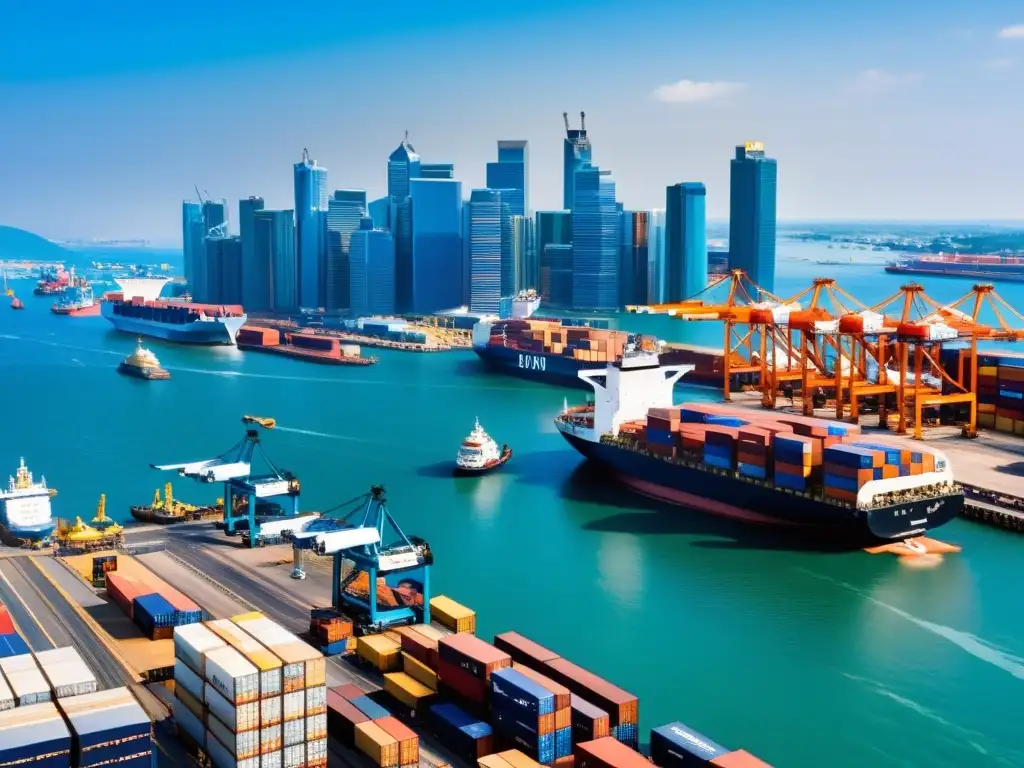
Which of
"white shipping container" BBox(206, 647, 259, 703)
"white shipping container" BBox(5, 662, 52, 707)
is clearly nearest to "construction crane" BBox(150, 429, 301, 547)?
"white shipping container" BBox(5, 662, 52, 707)

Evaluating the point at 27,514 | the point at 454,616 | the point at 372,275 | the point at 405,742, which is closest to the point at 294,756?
the point at 405,742

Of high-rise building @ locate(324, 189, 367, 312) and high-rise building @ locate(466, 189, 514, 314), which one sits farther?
high-rise building @ locate(324, 189, 367, 312)

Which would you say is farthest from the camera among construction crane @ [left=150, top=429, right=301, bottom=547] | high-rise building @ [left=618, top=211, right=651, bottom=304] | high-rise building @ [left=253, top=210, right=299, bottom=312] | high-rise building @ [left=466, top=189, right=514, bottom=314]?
high-rise building @ [left=253, top=210, right=299, bottom=312]

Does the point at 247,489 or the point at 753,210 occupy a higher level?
the point at 753,210

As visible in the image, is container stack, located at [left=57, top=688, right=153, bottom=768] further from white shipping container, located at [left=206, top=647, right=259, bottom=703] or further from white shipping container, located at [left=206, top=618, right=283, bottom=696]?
white shipping container, located at [left=206, top=618, right=283, bottom=696]

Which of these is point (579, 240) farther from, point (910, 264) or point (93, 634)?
point (93, 634)

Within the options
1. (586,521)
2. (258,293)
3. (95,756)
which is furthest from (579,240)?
(95,756)

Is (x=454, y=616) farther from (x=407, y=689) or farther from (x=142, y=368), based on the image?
(x=142, y=368)
